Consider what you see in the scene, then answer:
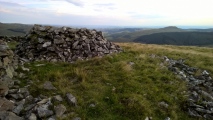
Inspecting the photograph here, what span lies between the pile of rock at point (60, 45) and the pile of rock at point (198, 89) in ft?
24.7

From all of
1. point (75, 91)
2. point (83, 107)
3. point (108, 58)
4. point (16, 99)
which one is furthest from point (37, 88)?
point (108, 58)

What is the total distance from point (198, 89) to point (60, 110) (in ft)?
27.6

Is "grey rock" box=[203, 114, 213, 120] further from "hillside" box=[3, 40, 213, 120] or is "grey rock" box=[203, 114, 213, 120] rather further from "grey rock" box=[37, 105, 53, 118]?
"grey rock" box=[37, 105, 53, 118]

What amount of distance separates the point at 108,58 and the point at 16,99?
30.2 ft

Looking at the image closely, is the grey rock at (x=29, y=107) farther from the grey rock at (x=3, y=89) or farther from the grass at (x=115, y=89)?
the grey rock at (x=3, y=89)

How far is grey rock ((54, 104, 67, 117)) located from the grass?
0.87ft

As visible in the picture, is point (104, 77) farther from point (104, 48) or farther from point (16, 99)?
point (104, 48)

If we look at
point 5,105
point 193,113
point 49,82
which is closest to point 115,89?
point 49,82

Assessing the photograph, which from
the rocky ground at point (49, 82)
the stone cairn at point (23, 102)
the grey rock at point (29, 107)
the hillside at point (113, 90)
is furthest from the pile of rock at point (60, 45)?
the grey rock at point (29, 107)

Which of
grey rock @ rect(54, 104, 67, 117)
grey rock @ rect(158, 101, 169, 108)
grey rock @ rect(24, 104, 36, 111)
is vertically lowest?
grey rock @ rect(158, 101, 169, 108)

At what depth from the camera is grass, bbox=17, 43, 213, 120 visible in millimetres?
9359

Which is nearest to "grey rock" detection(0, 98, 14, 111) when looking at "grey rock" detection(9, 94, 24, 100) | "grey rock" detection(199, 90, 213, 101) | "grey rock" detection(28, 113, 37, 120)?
"grey rock" detection(9, 94, 24, 100)

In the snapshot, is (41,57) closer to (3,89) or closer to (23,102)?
(3,89)

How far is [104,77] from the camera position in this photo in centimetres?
1260
